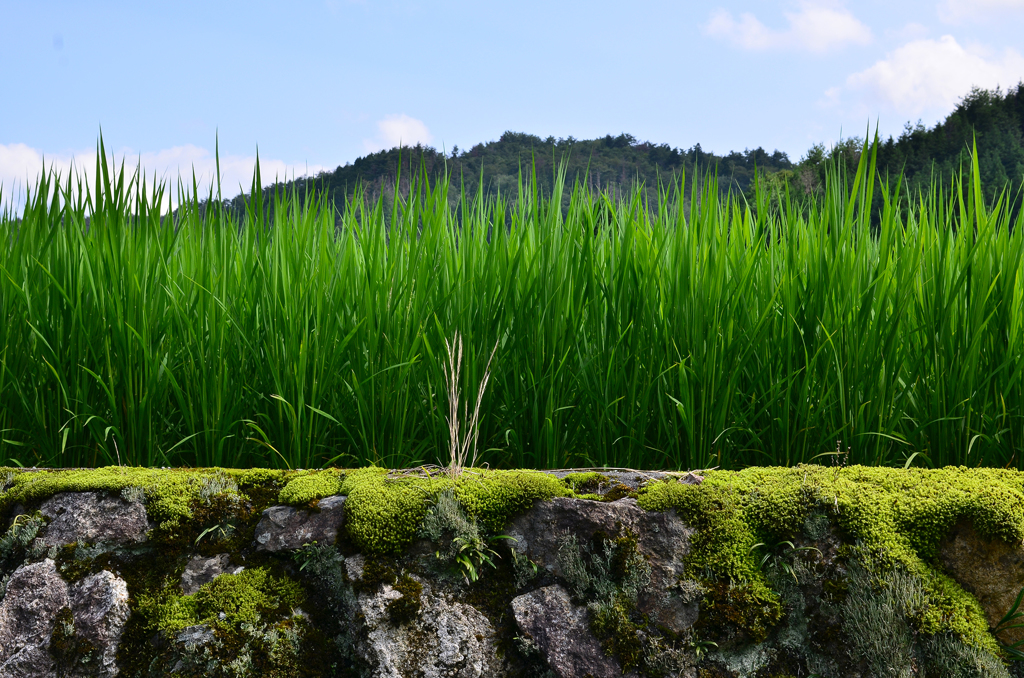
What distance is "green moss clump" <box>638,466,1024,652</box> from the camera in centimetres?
146

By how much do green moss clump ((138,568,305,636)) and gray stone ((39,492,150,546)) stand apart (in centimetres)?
19

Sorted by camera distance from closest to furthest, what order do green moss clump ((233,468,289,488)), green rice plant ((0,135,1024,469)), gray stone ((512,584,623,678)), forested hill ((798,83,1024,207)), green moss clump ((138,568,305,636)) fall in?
gray stone ((512,584,623,678))
green moss clump ((138,568,305,636))
green moss clump ((233,468,289,488))
green rice plant ((0,135,1024,469))
forested hill ((798,83,1024,207))

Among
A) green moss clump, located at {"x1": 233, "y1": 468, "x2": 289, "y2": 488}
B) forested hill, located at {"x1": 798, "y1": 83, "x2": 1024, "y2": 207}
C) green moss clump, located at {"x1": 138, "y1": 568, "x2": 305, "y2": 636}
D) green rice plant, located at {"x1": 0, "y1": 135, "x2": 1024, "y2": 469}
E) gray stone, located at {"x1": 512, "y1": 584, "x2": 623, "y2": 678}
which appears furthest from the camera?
forested hill, located at {"x1": 798, "y1": 83, "x2": 1024, "y2": 207}

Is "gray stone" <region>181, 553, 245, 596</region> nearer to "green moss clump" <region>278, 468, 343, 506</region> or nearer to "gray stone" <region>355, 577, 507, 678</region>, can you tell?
"green moss clump" <region>278, 468, 343, 506</region>

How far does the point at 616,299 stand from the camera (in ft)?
7.10

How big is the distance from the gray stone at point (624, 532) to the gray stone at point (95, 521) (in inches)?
38.1

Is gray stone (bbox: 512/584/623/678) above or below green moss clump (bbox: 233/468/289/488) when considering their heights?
below

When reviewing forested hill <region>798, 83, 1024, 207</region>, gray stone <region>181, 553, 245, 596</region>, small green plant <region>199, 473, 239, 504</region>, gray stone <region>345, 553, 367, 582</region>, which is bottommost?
gray stone <region>181, 553, 245, 596</region>

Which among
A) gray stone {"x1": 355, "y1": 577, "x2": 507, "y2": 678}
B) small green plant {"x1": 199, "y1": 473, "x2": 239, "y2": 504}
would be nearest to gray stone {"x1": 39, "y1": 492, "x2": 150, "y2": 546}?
small green plant {"x1": 199, "y1": 473, "x2": 239, "y2": 504}

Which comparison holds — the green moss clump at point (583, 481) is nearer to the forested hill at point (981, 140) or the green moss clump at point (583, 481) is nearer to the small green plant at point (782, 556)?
the small green plant at point (782, 556)

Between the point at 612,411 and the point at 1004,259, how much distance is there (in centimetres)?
151

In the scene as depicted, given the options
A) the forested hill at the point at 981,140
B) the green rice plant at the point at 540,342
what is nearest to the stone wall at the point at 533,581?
the green rice plant at the point at 540,342

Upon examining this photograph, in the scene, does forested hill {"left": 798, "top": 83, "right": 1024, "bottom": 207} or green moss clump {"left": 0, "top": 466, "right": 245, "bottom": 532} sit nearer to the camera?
green moss clump {"left": 0, "top": 466, "right": 245, "bottom": 532}

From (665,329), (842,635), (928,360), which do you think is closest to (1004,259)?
(928,360)
